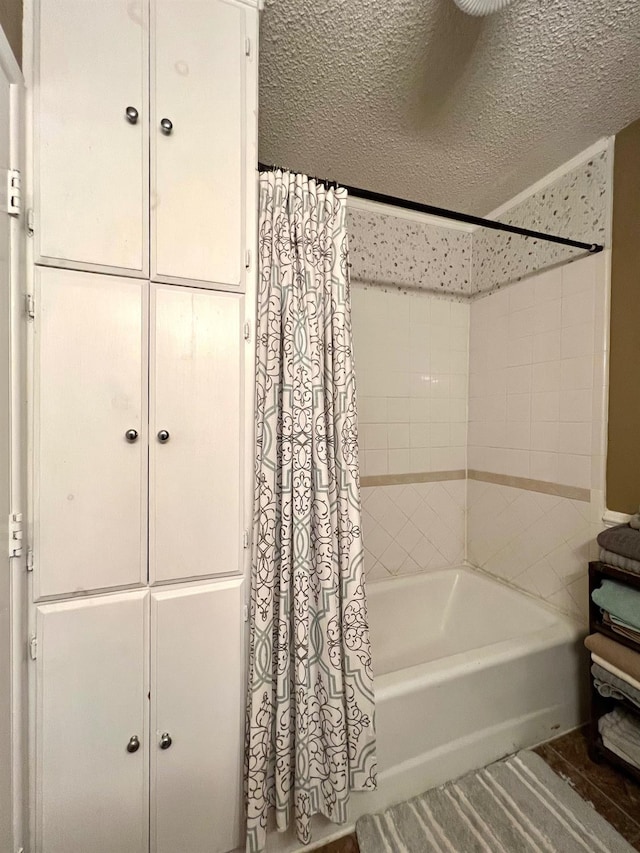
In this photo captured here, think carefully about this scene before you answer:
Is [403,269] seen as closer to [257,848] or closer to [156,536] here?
[156,536]

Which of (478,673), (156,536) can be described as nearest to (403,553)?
(478,673)

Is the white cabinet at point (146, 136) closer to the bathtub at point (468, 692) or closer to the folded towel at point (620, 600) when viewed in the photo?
the bathtub at point (468, 692)

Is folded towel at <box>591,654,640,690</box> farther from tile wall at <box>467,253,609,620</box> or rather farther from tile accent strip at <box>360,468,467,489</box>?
tile accent strip at <box>360,468,467,489</box>

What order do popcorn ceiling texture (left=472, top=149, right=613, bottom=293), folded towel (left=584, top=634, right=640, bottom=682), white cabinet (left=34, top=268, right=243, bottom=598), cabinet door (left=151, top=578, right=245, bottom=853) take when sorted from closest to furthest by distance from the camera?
white cabinet (left=34, top=268, right=243, bottom=598) < cabinet door (left=151, top=578, right=245, bottom=853) < folded towel (left=584, top=634, right=640, bottom=682) < popcorn ceiling texture (left=472, top=149, right=613, bottom=293)

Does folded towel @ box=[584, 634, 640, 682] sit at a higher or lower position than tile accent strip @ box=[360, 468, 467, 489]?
lower

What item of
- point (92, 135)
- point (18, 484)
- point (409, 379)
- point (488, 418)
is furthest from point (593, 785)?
point (92, 135)

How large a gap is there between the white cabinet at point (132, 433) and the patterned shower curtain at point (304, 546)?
117 mm

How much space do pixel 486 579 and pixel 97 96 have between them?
260 cm

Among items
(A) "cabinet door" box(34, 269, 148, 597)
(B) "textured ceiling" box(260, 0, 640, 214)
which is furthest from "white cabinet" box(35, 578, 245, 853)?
(B) "textured ceiling" box(260, 0, 640, 214)

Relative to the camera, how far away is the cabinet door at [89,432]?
0.93 metres

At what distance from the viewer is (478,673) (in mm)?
1475

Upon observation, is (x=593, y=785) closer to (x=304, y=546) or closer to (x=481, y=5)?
(x=304, y=546)

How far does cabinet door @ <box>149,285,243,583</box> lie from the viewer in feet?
3.38

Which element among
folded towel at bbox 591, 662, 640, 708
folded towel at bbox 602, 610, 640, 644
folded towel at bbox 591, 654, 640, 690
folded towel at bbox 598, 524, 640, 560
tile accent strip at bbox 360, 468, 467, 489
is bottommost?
folded towel at bbox 591, 662, 640, 708
